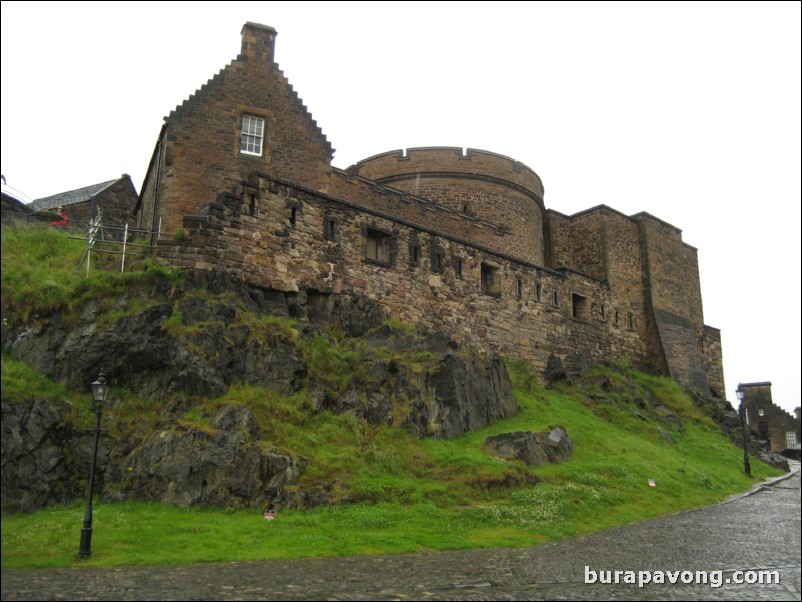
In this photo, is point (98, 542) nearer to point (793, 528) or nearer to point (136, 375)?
point (136, 375)

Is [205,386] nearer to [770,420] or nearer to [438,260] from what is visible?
[438,260]

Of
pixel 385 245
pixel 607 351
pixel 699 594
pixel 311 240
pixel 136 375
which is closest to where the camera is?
pixel 699 594

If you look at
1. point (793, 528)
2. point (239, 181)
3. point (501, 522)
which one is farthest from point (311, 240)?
point (793, 528)

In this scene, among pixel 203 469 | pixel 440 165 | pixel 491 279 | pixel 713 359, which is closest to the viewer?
pixel 203 469

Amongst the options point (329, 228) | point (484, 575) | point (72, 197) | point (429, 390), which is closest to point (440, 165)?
point (329, 228)

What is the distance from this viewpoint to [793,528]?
47.3 ft

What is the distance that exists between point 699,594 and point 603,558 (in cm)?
268

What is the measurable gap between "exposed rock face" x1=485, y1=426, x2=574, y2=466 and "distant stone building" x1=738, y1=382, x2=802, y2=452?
40.9 metres

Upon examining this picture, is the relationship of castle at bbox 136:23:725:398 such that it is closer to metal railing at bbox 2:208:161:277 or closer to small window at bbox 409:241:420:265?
small window at bbox 409:241:420:265

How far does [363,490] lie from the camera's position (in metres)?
15.7

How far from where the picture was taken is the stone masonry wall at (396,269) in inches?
777

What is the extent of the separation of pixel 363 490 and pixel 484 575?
4.77m

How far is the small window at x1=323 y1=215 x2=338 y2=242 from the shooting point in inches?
868

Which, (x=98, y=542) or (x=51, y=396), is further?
(x=51, y=396)
